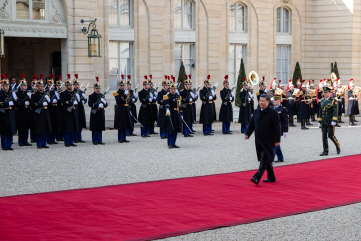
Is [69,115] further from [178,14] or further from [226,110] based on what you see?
[178,14]

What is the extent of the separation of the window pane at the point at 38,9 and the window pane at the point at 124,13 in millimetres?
3555

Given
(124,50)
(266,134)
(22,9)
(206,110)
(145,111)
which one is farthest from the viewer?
(124,50)

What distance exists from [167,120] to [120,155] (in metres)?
1.88

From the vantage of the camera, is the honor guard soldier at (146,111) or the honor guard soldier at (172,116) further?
the honor guard soldier at (146,111)

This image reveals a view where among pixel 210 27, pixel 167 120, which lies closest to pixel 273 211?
pixel 167 120

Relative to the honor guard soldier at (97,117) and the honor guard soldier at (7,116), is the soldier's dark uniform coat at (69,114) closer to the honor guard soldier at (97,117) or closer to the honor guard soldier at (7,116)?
the honor guard soldier at (97,117)

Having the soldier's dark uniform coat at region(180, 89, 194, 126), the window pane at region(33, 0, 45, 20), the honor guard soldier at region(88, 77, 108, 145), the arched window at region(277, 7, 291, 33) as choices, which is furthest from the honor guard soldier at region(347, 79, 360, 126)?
the window pane at region(33, 0, 45, 20)

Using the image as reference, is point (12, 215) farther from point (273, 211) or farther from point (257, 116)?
point (257, 116)

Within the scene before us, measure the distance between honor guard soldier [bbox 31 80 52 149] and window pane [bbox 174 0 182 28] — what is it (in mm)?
10409

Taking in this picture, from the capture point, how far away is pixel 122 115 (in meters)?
16.2

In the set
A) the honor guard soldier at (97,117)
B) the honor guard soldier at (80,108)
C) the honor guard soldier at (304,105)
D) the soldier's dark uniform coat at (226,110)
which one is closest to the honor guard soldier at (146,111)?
the honor guard soldier at (97,117)

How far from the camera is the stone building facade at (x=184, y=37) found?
65.8 ft

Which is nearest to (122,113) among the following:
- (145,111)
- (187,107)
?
(145,111)

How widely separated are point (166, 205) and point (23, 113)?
25.5 ft
